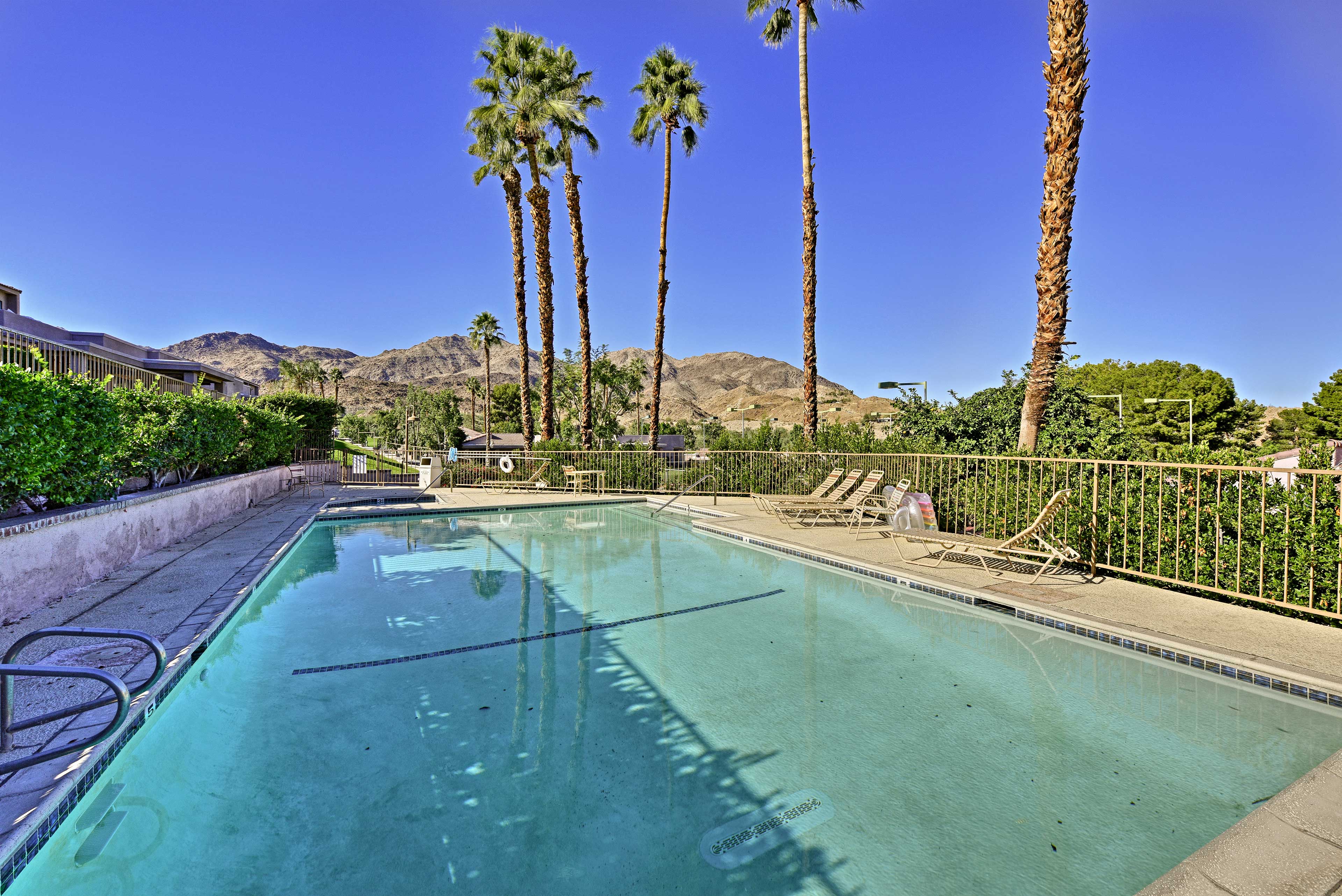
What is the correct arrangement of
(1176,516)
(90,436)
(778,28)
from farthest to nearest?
(778,28)
(90,436)
(1176,516)

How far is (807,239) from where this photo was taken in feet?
51.2

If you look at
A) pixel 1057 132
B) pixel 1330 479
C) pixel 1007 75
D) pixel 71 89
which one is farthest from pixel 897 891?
pixel 71 89

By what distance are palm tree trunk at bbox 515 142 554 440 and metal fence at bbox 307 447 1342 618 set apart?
39.8 feet

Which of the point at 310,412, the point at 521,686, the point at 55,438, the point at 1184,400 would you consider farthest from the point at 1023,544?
the point at 1184,400

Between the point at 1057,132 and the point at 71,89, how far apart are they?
29.4m

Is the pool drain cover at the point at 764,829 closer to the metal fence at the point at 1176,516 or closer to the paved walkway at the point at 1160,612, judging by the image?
the paved walkway at the point at 1160,612

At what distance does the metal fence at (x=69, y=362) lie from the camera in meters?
6.11

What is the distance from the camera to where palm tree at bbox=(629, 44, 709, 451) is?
66.6 ft

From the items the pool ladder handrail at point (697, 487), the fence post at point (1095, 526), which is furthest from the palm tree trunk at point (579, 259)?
the fence post at point (1095, 526)

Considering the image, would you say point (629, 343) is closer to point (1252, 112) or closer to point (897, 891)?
point (1252, 112)

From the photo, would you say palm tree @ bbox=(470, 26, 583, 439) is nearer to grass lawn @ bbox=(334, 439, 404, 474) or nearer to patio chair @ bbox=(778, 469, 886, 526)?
grass lawn @ bbox=(334, 439, 404, 474)

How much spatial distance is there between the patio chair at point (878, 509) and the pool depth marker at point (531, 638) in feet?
10.4

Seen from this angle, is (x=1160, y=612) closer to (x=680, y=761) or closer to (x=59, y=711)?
(x=680, y=761)

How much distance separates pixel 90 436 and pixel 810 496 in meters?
10.4
